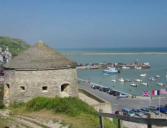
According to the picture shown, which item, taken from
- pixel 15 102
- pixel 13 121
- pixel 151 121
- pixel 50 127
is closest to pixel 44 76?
pixel 15 102

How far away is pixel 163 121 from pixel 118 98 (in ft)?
136

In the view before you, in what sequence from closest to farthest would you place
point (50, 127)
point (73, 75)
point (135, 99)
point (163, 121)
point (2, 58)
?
point (163, 121)
point (50, 127)
point (73, 75)
point (135, 99)
point (2, 58)

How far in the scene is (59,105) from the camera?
1512 centimetres

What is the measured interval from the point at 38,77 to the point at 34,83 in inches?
20.2

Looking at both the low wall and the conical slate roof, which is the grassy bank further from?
the low wall

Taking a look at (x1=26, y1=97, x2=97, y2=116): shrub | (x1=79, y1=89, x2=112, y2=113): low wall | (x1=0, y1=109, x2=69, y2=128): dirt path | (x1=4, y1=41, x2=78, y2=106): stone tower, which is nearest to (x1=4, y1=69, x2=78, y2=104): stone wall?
(x1=4, y1=41, x2=78, y2=106): stone tower

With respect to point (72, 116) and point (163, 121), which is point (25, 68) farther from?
point (163, 121)

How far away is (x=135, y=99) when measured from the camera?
44.9 m

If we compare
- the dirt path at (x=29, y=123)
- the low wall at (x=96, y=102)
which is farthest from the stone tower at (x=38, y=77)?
the dirt path at (x=29, y=123)

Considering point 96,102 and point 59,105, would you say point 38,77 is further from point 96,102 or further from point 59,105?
point 96,102

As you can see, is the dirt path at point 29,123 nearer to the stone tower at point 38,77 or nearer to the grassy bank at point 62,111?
the grassy bank at point 62,111

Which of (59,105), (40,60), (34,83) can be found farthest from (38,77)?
(59,105)

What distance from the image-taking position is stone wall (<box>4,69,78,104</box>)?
57.7 feet

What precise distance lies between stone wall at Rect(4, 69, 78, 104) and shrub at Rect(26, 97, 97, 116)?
3.03ft
